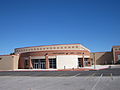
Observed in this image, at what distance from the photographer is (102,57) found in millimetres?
75062

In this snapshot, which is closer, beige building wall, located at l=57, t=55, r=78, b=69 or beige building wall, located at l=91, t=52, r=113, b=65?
beige building wall, located at l=57, t=55, r=78, b=69

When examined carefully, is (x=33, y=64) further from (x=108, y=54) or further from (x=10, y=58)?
(x=108, y=54)

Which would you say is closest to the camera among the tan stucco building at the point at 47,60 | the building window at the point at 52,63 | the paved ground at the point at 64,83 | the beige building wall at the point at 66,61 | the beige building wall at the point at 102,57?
the paved ground at the point at 64,83

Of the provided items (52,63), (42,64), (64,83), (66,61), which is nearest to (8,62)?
(42,64)

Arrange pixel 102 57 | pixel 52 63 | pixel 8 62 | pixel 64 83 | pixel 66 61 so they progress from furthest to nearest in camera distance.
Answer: pixel 102 57 → pixel 8 62 → pixel 52 63 → pixel 66 61 → pixel 64 83

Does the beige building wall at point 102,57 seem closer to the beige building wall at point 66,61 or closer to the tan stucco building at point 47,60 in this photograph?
the tan stucco building at point 47,60

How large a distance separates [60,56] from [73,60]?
4.22 m

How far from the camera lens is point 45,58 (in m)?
52.3

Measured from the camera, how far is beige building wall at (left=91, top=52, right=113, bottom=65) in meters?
73.1

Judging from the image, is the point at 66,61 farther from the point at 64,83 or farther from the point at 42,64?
the point at 64,83

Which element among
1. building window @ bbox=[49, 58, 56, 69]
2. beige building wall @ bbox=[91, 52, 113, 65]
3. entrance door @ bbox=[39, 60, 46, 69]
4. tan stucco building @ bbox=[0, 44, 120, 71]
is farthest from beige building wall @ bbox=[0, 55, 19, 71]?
beige building wall @ bbox=[91, 52, 113, 65]

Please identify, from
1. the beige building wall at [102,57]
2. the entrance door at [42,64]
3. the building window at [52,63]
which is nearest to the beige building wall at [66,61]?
the building window at [52,63]

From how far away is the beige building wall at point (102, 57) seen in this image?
240 feet

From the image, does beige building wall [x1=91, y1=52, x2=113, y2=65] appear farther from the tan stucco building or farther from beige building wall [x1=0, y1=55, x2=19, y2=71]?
beige building wall [x1=0, y1=55, x2=19, y2=71]
